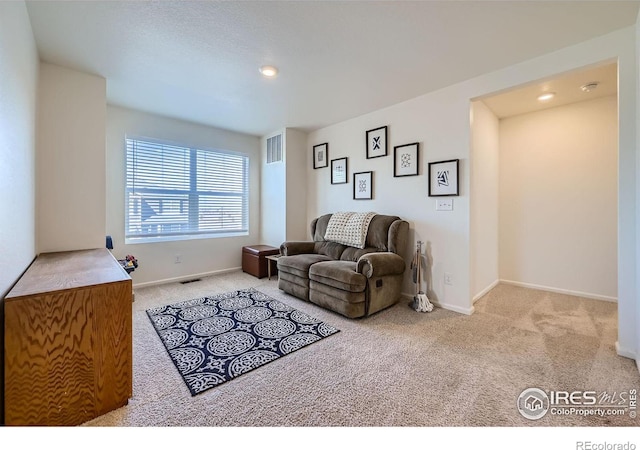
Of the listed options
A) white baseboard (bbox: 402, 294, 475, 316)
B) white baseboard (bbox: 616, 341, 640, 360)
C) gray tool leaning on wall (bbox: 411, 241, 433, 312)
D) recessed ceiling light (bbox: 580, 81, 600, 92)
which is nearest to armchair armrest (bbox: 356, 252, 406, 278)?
gray tool leaning on wall (bbox: 411, 241, 433, 312)

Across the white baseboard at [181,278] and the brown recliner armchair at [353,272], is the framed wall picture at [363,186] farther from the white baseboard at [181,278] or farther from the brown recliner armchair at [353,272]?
the white baseboard at [181,278]

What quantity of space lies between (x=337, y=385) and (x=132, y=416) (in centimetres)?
108

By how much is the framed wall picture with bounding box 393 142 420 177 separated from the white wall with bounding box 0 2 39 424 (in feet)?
10.4

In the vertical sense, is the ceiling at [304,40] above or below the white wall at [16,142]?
above

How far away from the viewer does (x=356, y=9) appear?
1715mm

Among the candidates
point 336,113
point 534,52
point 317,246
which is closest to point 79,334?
point 317,246

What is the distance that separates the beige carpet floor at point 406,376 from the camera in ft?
4.37

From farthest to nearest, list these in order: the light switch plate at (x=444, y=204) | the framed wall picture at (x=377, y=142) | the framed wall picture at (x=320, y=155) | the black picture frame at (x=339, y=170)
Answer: the framed wall picture at (x=320, y=155), the black picture frame at (x=339, y=170), the framed wall picture at (x=377, y=142), the light switch plate at (x=444, y=204)

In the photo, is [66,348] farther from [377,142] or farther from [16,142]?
[377,142]

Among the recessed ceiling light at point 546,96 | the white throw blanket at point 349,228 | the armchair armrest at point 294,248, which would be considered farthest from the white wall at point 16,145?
the recessed ceiling light at point 546,96

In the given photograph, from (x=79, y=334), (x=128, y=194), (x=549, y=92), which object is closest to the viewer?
(x=79, y=334)

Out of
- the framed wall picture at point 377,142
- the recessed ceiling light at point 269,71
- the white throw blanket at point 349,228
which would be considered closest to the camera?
the recessed ceiling light at point 269,71

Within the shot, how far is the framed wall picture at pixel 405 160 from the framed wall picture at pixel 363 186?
0.38m
